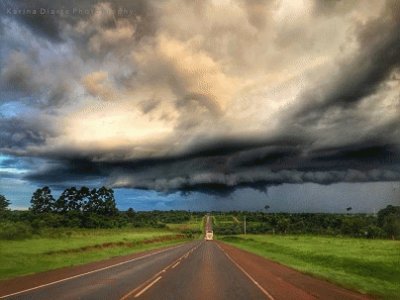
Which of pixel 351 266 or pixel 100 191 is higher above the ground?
pixel 100 191

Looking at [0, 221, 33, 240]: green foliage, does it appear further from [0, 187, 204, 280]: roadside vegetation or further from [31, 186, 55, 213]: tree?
[31, 186, 55, 213]: tree

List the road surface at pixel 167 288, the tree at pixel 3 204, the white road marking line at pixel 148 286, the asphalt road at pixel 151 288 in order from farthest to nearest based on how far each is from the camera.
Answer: the tree at pixel 3 204 < the white road marking line at pixel 148 286 < the road surface at pixel 167 288 < the asphalt road at pixel 151 288

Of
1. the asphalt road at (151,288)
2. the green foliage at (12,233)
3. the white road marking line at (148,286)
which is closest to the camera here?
the asphalt road at (151,288)

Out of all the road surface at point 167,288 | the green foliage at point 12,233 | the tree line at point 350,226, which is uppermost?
the tree line at point 350,226

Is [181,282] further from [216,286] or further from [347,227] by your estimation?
[347,227]

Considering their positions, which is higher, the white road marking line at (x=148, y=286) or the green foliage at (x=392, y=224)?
the green foliage at (x=392, y=224)

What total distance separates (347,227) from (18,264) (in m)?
123

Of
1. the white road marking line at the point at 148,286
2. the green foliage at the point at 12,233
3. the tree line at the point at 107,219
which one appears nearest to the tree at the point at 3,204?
the tree line at the point at 107,219

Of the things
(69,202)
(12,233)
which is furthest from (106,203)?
(12,233)

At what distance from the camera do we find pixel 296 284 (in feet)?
62.2

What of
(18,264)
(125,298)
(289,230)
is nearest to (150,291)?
(125,298)

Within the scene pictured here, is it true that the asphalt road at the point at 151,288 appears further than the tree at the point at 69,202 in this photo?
No

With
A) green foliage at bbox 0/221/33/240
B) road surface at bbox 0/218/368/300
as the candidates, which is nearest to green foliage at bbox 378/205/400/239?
green foliage at bbox 0/221/33/240

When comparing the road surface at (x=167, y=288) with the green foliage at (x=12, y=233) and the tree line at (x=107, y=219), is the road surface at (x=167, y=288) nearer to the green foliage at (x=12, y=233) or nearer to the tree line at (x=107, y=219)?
the green foliage at (x=12, y=233)
